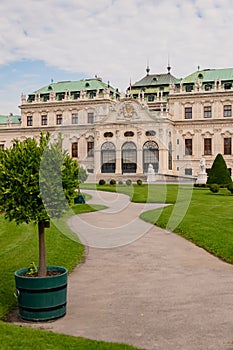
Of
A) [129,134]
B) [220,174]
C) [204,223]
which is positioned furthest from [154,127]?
[204,223]

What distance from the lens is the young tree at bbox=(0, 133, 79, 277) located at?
8.48 m

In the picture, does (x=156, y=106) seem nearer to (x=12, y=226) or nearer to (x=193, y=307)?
(x=12, y=226)

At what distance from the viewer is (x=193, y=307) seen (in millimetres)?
8773

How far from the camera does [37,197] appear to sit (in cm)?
852

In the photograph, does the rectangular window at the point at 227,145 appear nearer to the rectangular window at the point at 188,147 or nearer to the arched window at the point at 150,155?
the rectangular window at the point at 188,147

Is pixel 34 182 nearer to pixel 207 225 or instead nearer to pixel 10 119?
pixel 207 225

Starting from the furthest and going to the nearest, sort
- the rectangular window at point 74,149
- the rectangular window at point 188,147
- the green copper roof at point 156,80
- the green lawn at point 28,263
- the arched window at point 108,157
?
the green copper roof at point 156,80
the rectangular window at point 74,149
the rectangular window at point 188,147
the arched window at point 108,157
the green lawn at point 28,263

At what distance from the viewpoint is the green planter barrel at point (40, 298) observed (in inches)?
321

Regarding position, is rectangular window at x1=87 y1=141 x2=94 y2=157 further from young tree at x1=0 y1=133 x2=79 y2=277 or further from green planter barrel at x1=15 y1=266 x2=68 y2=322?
green planter barrel at x1=15 y1=266 x2=68 y2=322

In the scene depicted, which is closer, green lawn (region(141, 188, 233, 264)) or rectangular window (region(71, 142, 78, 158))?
green lawn (region(141, 188, 233, 264))

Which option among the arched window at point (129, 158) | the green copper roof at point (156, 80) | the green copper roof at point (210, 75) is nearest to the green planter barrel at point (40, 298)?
the arched window at point (129, 158)

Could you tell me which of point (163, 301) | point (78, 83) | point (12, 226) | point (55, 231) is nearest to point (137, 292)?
point (163, 301)

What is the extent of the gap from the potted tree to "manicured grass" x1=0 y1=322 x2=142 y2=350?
836 millimetres

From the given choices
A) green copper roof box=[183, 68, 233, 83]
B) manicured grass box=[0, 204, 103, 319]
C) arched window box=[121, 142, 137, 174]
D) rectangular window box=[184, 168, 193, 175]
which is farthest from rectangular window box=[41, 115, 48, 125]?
manicured grass box=[0, 204, 103, 319]
